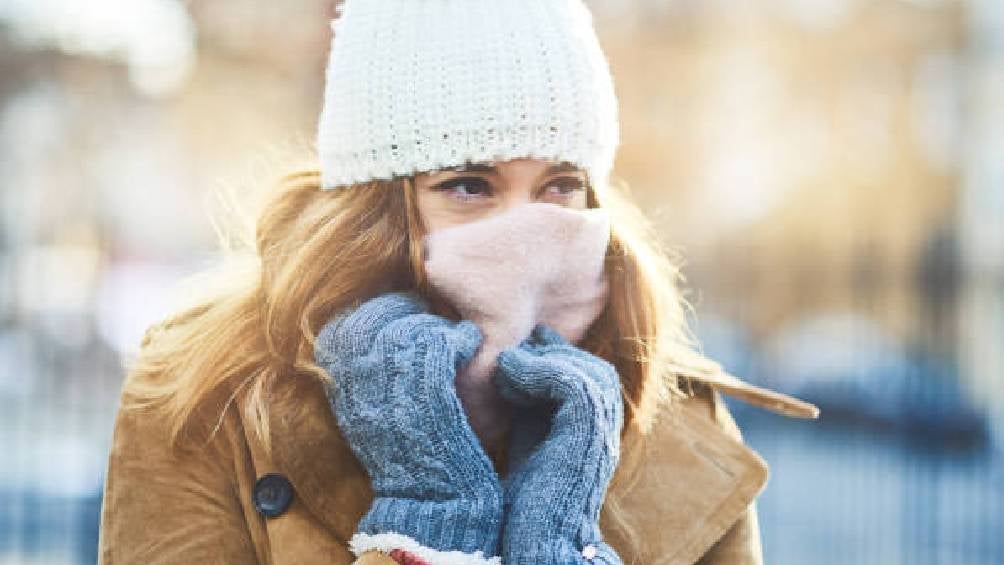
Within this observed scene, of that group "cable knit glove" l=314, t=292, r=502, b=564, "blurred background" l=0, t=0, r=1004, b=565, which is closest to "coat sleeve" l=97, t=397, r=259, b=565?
"cable knit glove" l=314, t=292, r=502, b=564

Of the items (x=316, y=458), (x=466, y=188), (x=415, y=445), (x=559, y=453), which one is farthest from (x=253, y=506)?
(x=466, y=188)

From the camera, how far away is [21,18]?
7504 mm

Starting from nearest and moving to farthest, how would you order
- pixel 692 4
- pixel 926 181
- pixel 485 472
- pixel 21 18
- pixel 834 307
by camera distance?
pixel 485 472, pixel 21 18, pixel 834 307, pixel 692 4, pixel 926 181

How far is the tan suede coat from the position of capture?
187 centimetres

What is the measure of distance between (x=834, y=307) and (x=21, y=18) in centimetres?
740

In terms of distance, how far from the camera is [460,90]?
197 cm

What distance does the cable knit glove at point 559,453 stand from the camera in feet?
5.89

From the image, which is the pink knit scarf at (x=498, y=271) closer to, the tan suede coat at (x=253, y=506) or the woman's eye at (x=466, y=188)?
the woman's eye at (x=466, y=188)

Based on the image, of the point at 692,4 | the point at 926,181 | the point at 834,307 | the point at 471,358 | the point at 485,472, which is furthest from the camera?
the point at 926,181

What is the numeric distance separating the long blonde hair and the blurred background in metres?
0.21

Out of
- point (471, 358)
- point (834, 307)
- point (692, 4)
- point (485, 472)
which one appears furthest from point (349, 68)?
point (692, 4)

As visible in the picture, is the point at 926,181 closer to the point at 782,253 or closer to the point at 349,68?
the point at 782,253

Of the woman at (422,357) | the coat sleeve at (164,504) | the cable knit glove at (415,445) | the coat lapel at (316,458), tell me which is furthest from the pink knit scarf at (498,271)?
the coat sleeve at (164,504)

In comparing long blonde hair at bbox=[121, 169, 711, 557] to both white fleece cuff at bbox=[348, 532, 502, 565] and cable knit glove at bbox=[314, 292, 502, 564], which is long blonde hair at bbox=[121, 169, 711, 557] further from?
white fleece cuff at bbox=[348, 532, 502, 565]
